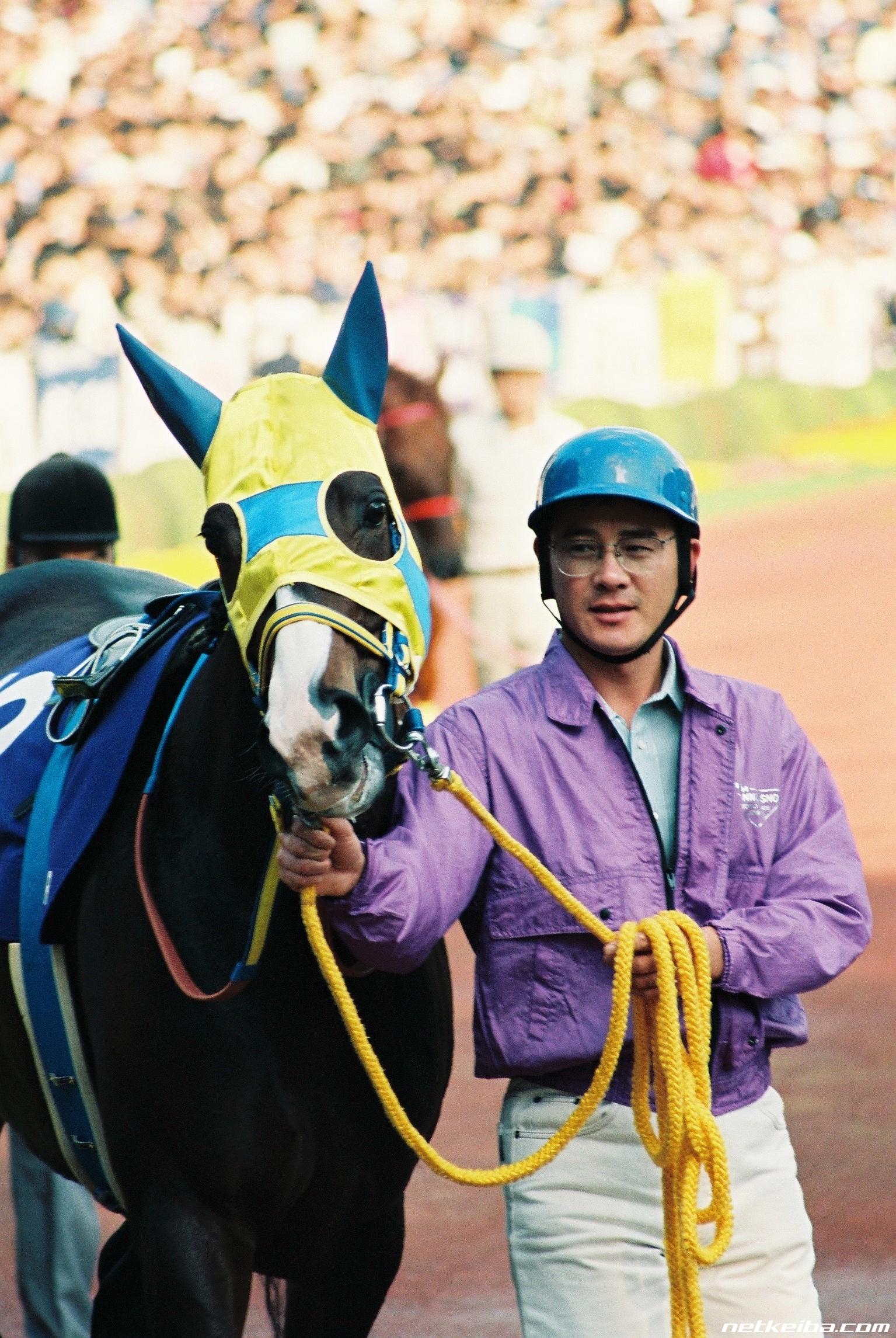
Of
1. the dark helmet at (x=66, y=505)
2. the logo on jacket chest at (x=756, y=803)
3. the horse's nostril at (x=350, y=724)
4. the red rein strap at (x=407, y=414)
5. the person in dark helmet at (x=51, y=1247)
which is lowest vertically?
the person in dark helmet at (x=51, y=1247)

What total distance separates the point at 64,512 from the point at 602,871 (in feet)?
8.01

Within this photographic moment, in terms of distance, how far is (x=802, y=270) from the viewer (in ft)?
53.7

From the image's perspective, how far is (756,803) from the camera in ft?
8.14

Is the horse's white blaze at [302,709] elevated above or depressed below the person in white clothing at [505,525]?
below

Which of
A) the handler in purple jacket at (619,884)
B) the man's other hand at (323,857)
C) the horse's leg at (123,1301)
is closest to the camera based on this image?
the man's other hand at (323,857)

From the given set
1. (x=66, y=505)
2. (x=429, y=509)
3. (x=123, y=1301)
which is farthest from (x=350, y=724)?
(x=429, y=509)

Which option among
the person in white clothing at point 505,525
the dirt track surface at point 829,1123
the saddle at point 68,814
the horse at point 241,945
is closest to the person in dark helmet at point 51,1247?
the dirt track surface at point 829,1123

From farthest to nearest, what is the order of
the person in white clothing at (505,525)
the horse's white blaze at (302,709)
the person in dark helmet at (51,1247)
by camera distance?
the person in white clothing at (505,525), the person in dark helmet at (51,1247), the horse's white blaze at (302,709)

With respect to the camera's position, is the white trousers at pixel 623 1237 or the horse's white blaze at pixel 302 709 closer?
the horse's white blaze at pixel 302 709

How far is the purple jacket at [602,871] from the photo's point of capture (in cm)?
236

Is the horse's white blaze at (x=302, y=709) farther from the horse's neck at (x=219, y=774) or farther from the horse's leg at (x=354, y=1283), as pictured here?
the horse's leg at (x=354, y=1283)

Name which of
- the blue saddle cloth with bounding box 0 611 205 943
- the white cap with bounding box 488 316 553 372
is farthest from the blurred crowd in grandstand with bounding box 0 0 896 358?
the blue saddle cloth with bounding box 0 611 205 943

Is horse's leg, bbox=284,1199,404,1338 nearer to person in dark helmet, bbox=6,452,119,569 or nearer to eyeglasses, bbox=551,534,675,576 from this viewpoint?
eyeglasses, bbox=551,534,675,576

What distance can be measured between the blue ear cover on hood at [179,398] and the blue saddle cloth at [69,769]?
45 cm
